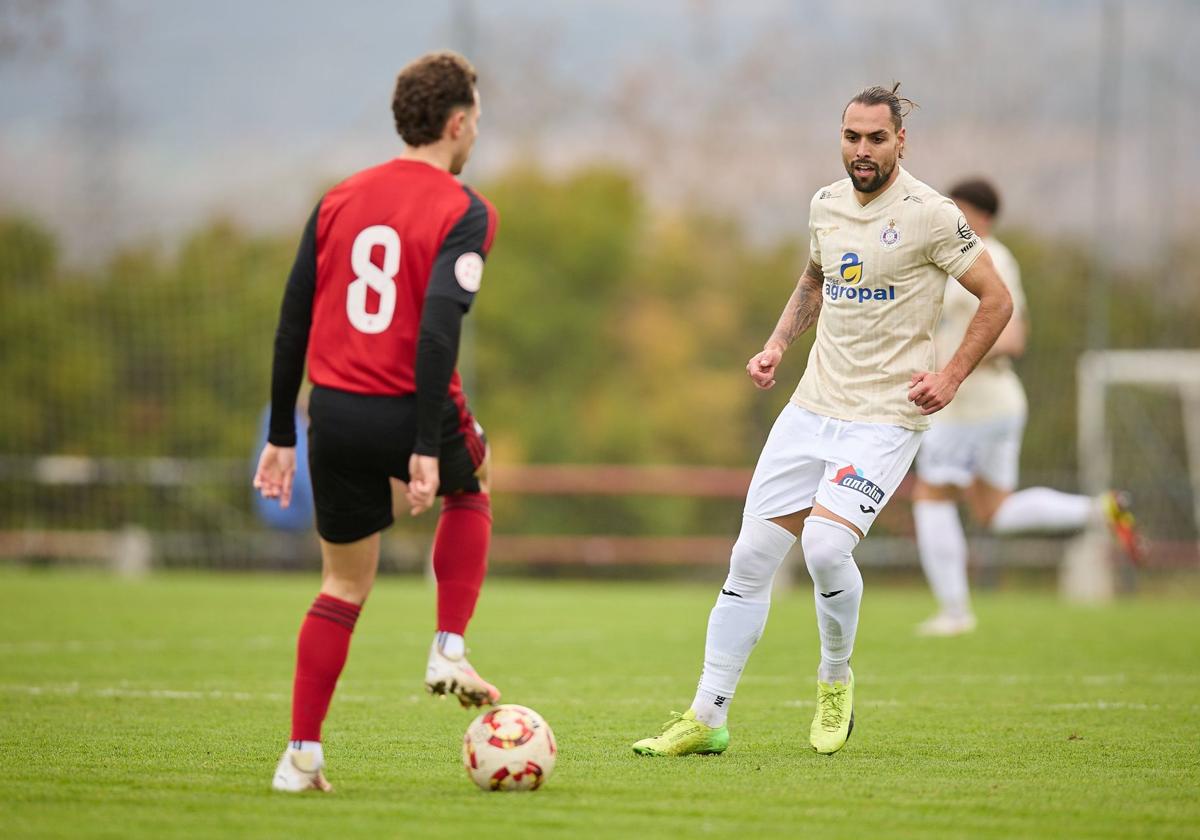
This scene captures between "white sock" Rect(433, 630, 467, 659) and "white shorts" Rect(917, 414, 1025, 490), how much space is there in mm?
6240

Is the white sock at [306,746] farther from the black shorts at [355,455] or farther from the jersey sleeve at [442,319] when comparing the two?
the jersey sleeve at [442,319]

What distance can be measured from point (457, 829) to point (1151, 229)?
2020cm

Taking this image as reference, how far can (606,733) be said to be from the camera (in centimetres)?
612

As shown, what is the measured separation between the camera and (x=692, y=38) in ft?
113

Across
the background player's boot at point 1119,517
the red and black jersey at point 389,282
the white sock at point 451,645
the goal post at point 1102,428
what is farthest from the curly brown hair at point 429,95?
the goal post at point 1102,428

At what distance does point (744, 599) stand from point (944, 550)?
5.13m

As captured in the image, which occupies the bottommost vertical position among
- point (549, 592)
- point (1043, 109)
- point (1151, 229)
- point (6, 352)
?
point (549, 592)

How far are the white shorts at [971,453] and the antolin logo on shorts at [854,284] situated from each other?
4854 mm

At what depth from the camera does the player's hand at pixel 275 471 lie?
15.6ft

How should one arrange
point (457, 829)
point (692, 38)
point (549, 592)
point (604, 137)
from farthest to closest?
point (604, 137)
point (692, 38)
point (549, 592)
point (457, 829)

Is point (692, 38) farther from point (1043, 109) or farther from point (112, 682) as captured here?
point (112, 682)

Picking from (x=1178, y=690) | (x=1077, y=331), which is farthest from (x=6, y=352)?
(x=1178, y=690)

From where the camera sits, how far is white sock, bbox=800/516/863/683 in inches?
222

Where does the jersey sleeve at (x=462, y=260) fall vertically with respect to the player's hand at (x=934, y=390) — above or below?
above
